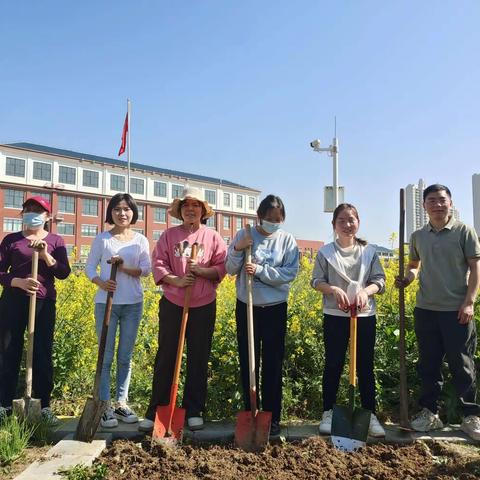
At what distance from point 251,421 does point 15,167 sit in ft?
184

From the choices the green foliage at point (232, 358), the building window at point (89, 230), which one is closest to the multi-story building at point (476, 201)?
the green foliage at point (232, 358)

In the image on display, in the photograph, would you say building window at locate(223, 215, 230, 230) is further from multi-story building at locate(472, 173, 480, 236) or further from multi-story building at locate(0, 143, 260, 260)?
multi-story building at locate(472, 173, 480, 236)

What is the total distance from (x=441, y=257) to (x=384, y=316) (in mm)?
1311

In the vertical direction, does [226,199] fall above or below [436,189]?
above

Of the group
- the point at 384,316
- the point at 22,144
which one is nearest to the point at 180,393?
the point at 384,316

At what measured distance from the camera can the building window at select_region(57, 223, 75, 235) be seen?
54.3 m

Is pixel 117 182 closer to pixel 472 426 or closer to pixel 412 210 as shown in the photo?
pixel 412 210

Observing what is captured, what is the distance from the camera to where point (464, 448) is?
3.50m

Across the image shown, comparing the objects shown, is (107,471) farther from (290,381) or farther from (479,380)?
(479,380)

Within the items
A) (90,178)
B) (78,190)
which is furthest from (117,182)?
(78,190)

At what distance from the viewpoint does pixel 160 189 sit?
214 feet

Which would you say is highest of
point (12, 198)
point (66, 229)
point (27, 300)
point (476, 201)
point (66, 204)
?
point (66, 204)

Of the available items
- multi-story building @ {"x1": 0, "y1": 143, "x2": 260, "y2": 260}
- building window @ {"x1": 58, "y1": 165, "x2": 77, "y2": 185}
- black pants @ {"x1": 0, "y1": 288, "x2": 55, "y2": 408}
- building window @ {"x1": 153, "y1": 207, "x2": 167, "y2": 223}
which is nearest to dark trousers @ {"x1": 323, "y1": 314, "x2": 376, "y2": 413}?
black pants @ {"x1": 0, "y1": 288, "x2": 55, "y2": 408}

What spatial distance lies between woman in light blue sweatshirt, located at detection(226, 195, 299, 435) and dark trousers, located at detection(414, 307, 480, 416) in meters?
1.18
